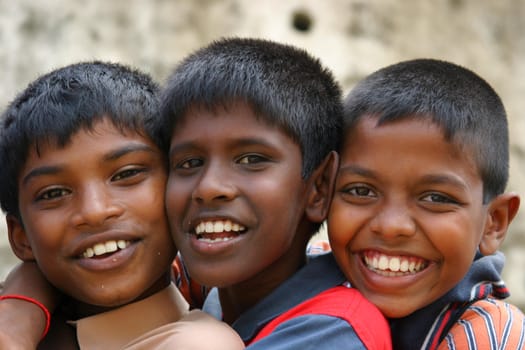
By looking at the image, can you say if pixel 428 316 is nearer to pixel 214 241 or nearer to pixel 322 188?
pixel 322 188

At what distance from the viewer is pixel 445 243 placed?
1722 mm

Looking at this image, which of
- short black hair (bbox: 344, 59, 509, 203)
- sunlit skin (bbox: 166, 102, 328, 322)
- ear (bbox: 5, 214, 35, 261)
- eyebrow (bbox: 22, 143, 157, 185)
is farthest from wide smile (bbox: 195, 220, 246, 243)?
ear (bbox: 5, 214, 35, 261)

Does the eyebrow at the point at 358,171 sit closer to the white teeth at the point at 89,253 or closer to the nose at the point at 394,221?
the nose at the point at 394,221

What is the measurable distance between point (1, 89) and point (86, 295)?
4.10 meters

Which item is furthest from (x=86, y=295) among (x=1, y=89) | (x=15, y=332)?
(x=1, y=89)

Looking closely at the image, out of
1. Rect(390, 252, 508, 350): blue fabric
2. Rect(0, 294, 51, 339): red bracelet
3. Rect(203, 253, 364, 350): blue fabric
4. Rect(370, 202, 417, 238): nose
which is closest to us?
Rect(203, 253, 364, 350): blue fabric

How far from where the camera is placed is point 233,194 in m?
1.74

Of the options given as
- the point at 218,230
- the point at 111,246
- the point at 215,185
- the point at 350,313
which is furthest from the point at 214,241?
the point at 350,313

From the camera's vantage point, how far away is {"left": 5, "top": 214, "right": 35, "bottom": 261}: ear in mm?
2027

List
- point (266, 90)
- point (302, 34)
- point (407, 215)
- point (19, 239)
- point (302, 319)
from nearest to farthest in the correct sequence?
point (302, 319) < point (407, 215) < point (266, 90) < point (19, 239) < point (302, 34)

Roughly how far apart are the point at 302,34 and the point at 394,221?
4.65 meters

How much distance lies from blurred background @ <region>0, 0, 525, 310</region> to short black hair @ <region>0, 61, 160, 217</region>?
12.4 ft

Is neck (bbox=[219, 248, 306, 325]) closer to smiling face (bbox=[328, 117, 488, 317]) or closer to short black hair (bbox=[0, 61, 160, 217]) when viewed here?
smiling face (bbox=[328, 117, 488, 317])

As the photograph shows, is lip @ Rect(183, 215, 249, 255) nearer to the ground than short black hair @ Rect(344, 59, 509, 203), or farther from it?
nearer to the ground
